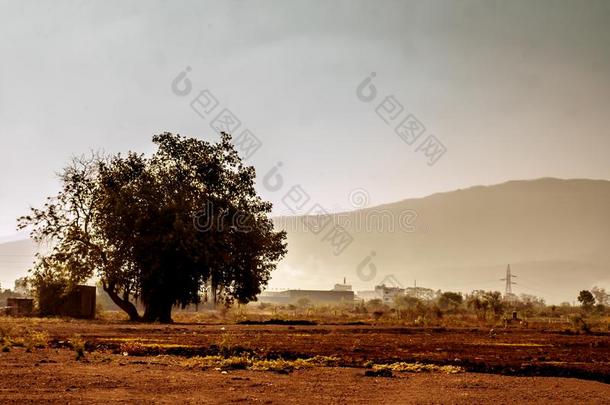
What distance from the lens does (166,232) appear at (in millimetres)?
43125

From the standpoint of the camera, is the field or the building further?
the building

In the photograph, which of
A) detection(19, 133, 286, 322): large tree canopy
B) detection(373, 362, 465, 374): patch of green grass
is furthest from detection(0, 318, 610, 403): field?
detection(19, 133, 286, 322): large tree canopy

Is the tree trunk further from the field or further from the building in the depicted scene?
the field

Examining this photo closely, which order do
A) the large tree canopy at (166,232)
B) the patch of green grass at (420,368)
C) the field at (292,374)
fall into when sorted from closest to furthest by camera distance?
1. the field at (292,374)
2. the patch of green grass at (420,368)
3. the large tree canopy at (166,232)

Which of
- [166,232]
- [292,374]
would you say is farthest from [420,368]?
[166,232]

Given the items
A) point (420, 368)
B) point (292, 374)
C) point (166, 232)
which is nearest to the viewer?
point (292, 374)

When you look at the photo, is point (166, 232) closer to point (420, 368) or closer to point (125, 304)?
point (125, 304)

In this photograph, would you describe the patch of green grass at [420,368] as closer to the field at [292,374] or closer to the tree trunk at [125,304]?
the field at [292,374]

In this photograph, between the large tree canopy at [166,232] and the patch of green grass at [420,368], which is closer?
the patch of green grass at [420,368]

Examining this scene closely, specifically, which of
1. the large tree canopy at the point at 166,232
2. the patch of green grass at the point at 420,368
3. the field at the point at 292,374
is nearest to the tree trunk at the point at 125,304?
the large tree canopy at the point at 166,232

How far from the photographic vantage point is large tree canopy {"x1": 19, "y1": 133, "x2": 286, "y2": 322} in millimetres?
43344

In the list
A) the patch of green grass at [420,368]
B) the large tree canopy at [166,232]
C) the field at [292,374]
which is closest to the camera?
the field at [292,374]

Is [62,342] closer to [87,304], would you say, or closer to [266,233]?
[266,233]

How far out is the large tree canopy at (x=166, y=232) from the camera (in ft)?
142
